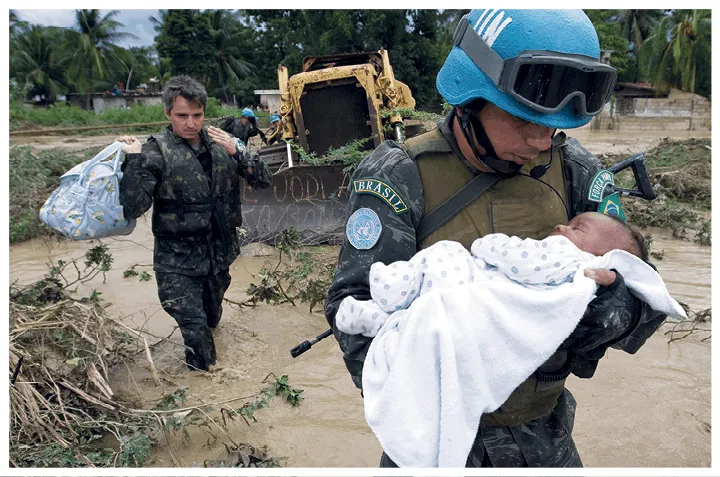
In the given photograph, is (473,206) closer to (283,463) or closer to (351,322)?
(351,322)

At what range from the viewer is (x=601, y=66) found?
140 centimetres

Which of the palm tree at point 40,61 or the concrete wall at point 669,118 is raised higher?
the palm tree at point 40,61

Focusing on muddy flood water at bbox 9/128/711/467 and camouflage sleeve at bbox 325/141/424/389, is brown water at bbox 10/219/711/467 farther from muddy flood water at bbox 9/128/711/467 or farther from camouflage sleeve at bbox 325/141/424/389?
camouflage sleeve at bbox 325/141/424/389

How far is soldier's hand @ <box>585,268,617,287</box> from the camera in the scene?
1406 millimetres

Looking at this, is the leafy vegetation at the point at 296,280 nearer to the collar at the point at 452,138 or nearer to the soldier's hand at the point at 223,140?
the soldier's hand at the point at 223,140

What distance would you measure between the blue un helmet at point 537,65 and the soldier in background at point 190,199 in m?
2.64

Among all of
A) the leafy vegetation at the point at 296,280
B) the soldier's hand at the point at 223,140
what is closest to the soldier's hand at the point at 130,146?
the soldier's hand at the point at 223,140

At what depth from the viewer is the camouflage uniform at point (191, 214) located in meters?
3.65

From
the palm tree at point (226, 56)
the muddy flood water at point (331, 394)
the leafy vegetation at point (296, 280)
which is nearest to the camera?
the muddy flood water at point (331, 394)

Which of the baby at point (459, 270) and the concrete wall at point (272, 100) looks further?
the concrete wall at point (272, 100)

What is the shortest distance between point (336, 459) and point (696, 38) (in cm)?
3006

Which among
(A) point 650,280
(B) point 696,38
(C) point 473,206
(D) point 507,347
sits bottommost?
(D) point 507,347

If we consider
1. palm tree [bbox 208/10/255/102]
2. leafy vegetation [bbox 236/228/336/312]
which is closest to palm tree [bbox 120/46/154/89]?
palm tree [bbox 208/10/255/102]

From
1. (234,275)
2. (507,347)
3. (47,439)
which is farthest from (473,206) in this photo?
(234,275)
